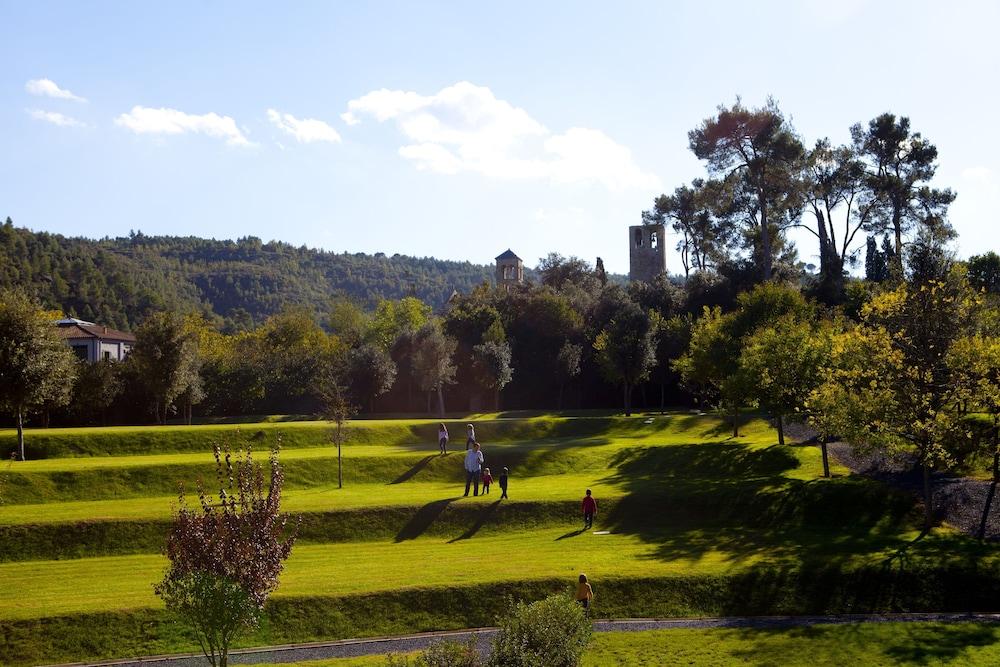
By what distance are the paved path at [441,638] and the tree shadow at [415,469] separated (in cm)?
1760

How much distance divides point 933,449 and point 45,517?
34323 millimetres

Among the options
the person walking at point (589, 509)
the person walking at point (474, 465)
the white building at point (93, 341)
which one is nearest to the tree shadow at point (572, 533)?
the person walking at point (589, 509)

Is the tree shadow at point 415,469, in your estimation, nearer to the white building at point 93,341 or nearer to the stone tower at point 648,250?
the white building at point 93,341

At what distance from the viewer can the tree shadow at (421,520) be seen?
33312 millimetres

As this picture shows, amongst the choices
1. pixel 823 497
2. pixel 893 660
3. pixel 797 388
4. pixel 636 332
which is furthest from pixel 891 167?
pixel 893 660

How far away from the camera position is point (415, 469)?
1683 inches

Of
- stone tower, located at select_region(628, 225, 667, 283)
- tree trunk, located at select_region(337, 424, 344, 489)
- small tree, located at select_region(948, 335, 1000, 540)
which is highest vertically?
stone tower, located at select_region(628, 225, 667, 283)

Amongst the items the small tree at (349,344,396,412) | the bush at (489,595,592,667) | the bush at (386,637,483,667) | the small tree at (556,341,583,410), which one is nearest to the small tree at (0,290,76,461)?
the small tree at (349,344,396,412)

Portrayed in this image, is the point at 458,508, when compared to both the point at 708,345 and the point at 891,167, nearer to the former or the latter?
the point at 708,345

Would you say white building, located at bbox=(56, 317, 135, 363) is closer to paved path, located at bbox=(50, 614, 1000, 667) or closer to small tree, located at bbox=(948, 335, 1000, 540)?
paved path, located at bbox=(50, 614, 1000, 667)

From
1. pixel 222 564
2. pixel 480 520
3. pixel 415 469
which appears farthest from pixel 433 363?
pixel 222 564

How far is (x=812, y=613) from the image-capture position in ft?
86.2

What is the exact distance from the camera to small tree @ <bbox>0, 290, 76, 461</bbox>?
1706 inches

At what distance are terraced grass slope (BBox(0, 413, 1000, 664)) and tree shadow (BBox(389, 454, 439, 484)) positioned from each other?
0.42 feet
